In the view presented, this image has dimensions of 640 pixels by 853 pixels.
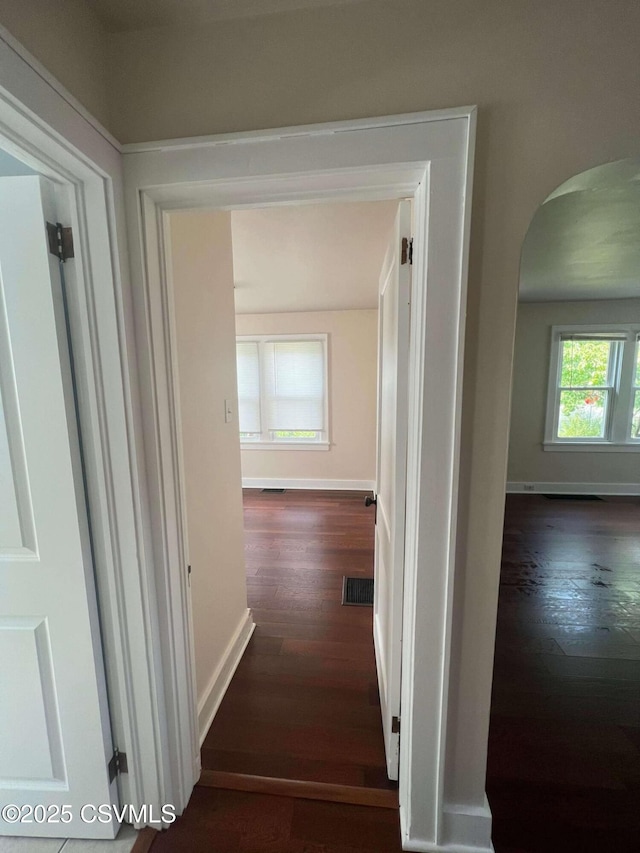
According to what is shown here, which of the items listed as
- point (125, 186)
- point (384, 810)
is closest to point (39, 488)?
point (125, 186)

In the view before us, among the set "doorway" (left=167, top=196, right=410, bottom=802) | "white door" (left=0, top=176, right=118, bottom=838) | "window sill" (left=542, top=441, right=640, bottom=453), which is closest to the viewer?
"white door" (left=0, top=176, right=118, bottom=838)

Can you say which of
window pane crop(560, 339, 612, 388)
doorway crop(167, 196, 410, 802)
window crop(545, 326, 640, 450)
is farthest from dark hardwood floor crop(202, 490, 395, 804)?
window pane crop(560, 339, 612, 388)

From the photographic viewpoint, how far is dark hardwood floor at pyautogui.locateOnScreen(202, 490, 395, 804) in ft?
4.43

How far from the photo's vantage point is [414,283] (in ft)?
3.09

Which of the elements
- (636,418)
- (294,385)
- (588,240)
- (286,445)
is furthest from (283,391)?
(636,418)

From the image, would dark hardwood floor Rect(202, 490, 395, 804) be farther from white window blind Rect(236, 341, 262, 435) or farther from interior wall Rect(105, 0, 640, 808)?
white window blind Rect(236, 341, 262, 435)

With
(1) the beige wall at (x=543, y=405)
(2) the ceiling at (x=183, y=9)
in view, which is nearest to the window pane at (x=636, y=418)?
(1) the beige wall at (x=543, y=405)

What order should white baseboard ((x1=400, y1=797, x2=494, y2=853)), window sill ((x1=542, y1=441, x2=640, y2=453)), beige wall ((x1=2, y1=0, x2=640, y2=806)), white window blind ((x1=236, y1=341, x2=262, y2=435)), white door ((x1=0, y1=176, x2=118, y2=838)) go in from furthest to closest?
1. white window blind ((x1=236, y1=341, x2=262, y2=435))
2. window sill ((x1=542, y1=441, x2=640, y2=453))
3. white baseboard ((x1=400, y1=797, x2=494, y2=853))
4. white door ((x1=0, y1=176, x2=118, y2=838))
5. beige wall ((x1=2, y1=0, x2=640, y2=806))

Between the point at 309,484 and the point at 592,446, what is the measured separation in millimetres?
3948

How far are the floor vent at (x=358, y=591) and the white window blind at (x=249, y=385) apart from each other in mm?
2779

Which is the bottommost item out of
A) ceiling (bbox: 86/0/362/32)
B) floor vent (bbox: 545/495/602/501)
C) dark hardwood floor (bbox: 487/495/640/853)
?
dark hardwood floor (bbox: 487/495/640/853)

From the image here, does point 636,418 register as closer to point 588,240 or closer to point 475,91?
point 588,240

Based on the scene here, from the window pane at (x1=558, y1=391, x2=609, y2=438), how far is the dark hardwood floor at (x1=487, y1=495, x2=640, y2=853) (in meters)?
1.98

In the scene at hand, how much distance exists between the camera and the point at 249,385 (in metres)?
4.77
